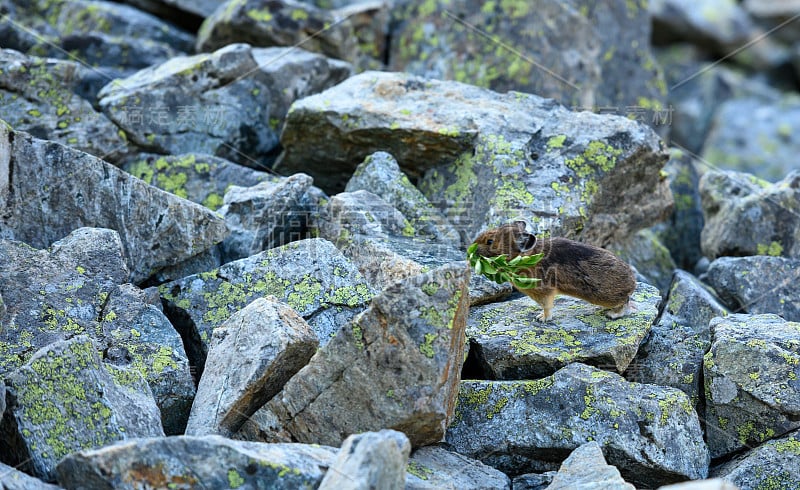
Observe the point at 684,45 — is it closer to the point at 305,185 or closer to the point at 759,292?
the point at 759,292

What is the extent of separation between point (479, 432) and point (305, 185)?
4010 millimetres

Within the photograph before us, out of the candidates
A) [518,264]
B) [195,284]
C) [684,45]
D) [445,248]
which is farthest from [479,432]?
[684,45]

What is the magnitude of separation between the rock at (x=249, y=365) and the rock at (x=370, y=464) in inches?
60.4

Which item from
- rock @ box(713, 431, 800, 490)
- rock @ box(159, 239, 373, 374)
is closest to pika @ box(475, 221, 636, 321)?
rock @ box(159, 239, 373, 374)

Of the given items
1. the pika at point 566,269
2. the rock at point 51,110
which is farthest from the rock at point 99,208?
the pika at point 566,269

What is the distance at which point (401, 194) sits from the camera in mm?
10859

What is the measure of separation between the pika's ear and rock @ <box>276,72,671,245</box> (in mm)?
1004

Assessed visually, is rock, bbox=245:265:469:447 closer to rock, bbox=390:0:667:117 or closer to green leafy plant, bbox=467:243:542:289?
green leafy plant, bbox=467:243:542:289

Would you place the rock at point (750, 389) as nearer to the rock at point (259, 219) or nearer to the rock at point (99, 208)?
the rock at point (259, 219)

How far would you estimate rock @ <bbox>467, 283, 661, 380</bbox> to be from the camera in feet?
28.3

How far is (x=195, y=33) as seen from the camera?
16.0m

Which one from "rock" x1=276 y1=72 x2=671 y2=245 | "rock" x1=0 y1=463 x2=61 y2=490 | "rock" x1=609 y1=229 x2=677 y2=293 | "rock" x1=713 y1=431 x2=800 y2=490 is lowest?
"rock" x1=0 y1=463 x2=61 y2=490

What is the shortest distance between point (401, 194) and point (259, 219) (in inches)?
67.2

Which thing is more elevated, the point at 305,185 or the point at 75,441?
the point at 305,185
